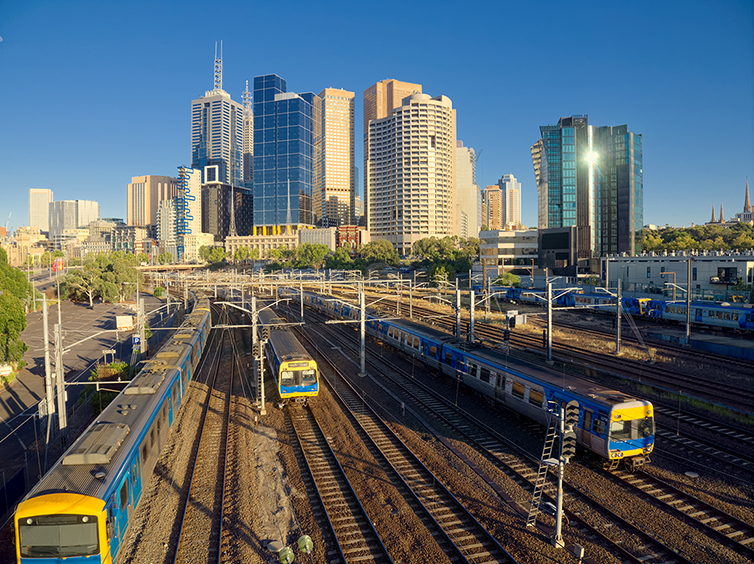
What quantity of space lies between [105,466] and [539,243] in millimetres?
102536

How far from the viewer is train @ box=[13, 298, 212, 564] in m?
9.82

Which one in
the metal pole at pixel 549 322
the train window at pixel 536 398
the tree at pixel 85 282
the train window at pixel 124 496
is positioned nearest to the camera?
the train window at pixel 124 496

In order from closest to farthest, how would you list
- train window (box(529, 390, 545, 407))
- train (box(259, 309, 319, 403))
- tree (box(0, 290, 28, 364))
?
train window (box(529, 390, 545, 407)), train (box(259, 309, 319, 403)), tree (box(0, 290, 28, 364))

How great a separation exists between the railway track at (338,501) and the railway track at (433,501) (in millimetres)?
1724

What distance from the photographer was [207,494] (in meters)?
15.7

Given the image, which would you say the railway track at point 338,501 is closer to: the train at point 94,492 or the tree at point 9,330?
the train at point 94,492

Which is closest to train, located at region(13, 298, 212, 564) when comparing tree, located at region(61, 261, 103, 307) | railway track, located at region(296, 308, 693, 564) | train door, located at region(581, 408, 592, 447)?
railway track, located at region(296, 308, 693, 564)

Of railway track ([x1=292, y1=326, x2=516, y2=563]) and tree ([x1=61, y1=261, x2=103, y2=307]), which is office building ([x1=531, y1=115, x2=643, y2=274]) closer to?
tree ([x1=61, y1=261, x2=103, y2=307])

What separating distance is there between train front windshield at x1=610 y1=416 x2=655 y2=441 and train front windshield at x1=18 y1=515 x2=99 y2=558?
15801 millimetres

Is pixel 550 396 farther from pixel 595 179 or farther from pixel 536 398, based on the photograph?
pixel 595 179

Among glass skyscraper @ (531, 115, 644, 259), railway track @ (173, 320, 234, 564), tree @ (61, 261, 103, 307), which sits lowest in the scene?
railway track @ (173, 320, 234, 564)

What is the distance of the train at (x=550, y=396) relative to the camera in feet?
52.9

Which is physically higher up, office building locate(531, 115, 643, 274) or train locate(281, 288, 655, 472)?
office building locate(531, 115, 643, 274)

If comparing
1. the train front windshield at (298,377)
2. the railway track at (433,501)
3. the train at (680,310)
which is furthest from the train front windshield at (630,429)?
the train at (680,310)
